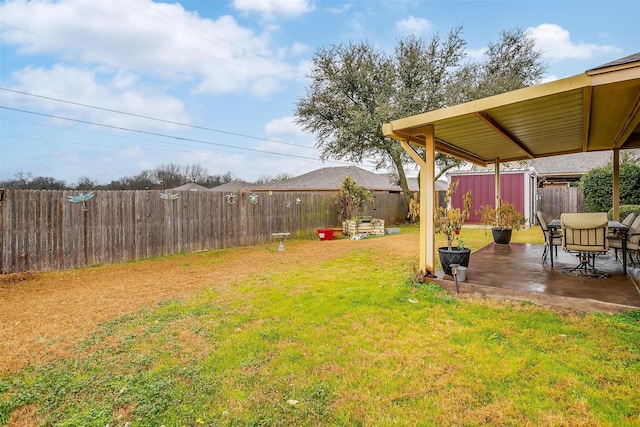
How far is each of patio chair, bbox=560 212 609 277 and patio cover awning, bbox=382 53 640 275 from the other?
4.74ft

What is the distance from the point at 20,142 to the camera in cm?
1641

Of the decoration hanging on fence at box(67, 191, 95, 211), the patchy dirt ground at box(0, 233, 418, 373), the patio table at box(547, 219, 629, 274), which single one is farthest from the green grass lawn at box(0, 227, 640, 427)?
the decoration hanging on fence at box(67, 191, 95, 211)

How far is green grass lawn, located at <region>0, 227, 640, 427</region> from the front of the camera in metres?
1.98

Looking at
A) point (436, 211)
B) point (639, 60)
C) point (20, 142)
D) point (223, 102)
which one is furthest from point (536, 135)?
point (20, 142)

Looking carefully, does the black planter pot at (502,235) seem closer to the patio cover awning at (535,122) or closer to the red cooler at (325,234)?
the patio cover awning at (535,122)

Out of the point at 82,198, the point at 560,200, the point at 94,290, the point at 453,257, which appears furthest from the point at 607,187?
the point at 82,198

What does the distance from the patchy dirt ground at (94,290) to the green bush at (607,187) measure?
9.15 meters

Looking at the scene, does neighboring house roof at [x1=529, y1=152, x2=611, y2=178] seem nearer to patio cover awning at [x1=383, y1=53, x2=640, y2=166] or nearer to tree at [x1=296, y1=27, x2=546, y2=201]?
tree at [x1=296, y1=27, x2=546, y2=201]

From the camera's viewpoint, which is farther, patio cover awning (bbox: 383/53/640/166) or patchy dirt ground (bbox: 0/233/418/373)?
patio cover awning (bbox: 383/53/640/166)

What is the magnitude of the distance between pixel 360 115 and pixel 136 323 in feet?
41.7

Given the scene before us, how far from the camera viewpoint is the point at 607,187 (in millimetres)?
12242

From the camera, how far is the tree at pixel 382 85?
14.5 metres

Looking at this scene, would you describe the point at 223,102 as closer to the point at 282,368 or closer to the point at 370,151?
the point at 370,151

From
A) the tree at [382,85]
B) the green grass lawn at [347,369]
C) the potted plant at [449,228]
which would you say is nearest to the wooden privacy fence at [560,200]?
the tree at [382,85]
